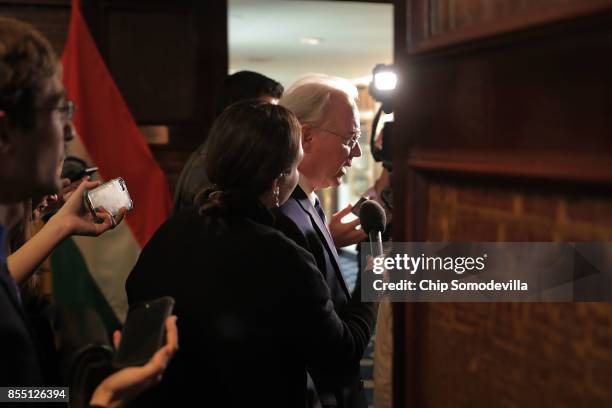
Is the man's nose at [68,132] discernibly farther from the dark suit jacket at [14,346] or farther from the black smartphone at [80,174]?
the black smartphone at [80,174]

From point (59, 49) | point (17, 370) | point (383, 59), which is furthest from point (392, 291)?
point (383, 59)

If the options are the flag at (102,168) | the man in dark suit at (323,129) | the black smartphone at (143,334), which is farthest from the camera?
the flag at (102,168)

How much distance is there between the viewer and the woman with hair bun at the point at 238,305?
1143 millimetres

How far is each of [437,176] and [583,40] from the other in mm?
330

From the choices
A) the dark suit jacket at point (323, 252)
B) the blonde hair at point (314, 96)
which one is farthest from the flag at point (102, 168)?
the dark suit jacket at point (323, 252)

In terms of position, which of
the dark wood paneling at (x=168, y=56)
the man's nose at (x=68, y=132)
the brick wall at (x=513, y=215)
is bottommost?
the brick wall at (x=513, y=215)

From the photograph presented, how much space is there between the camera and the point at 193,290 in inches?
45.2

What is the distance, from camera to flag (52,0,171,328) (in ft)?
9.78

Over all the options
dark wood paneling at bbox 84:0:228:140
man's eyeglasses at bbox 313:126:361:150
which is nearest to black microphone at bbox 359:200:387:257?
man's eyeglasses at bbox 313:126:361:150

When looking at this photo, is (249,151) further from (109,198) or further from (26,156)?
(26,156)

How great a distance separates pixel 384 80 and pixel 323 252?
0.76 meters

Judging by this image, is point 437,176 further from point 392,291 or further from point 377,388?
point 377,388

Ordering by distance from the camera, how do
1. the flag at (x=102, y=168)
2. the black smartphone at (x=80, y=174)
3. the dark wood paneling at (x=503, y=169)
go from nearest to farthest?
the dark wood paneling at (x=503, y=169) < the black smartphone at (x=80, y=174) < the flag at (x=102, y=168)

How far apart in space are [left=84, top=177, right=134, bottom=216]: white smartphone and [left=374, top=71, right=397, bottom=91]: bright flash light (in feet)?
2.70
